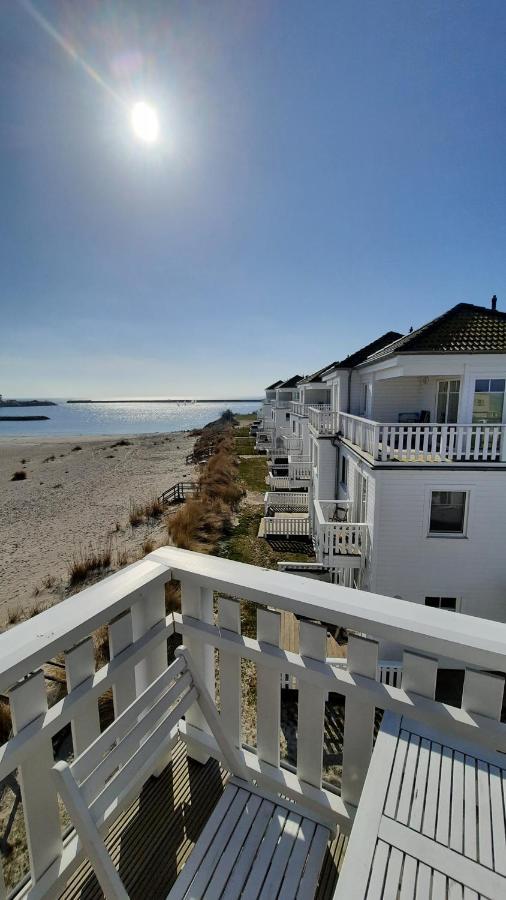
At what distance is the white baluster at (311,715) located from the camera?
5.61 ft

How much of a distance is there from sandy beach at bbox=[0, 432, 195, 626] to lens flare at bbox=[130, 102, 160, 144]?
10454 mm

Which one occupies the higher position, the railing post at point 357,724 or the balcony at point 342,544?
the railing post at point 357,724

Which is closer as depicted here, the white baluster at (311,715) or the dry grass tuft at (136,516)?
the white baluster at (311,715)

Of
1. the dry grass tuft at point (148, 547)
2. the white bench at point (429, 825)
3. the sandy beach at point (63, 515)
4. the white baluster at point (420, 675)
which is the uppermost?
the white baluster at point (420, 675)

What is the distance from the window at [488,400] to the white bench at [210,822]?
8.42 meters

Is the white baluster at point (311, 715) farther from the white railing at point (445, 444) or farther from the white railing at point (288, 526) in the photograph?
the white railing at point (288, 526)

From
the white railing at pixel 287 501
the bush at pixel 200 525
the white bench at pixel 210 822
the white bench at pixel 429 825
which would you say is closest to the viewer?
the white bench at pixel 429 825

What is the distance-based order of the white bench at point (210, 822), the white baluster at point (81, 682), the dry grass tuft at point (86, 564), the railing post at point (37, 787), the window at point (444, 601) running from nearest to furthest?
the white bench at point (210, 822), the railing post at point (37, 787), the white baluster at point (81, 682), the window at point (444, 601), the dry grass tuft at point (86, 564)

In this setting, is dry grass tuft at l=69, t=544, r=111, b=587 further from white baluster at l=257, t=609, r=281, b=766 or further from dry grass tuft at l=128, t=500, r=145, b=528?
white baluster at l=257, t=609, r=281, b=766

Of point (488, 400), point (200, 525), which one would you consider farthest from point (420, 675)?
point (200, 525)

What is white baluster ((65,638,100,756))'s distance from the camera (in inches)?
60.9

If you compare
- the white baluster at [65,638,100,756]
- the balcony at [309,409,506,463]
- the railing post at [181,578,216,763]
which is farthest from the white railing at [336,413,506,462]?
the white baluster at [65,638,100,756]

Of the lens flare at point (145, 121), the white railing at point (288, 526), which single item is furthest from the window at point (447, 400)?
the lens flare at point (145, 121)

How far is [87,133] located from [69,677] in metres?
9.29
